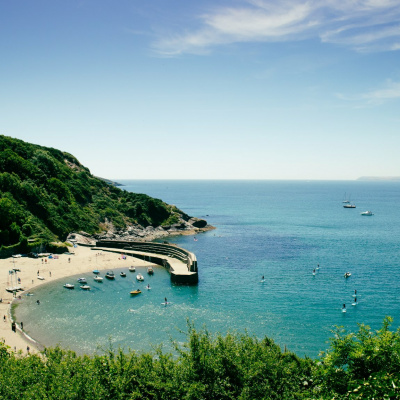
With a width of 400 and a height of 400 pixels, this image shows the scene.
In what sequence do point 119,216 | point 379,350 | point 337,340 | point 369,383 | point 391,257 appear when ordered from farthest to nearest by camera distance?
point 119,216, point 391,257, point 337,340, point 379,350, point 369,383

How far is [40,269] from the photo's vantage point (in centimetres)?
7225

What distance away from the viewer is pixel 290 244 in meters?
106

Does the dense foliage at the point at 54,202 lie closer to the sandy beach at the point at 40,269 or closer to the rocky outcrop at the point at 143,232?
the rocky outcrop at the point at 143,232

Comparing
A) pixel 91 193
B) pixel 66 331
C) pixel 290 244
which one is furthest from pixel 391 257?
pixel 91 193

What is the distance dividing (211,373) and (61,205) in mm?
91615

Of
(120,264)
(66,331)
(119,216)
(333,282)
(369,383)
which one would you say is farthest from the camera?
(119,216)

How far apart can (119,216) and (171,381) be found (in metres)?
104

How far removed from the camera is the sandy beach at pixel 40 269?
152ft

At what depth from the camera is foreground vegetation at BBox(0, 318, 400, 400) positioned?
19.9 m

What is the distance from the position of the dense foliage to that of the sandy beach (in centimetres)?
730

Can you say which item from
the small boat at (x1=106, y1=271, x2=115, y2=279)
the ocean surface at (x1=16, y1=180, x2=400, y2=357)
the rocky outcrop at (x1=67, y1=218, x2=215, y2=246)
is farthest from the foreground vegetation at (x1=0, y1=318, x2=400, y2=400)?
the rocky outcrop at (x1=67, y1=218, x2=215, y2=246)

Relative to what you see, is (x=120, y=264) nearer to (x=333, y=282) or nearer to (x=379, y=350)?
(x=333, y=282)

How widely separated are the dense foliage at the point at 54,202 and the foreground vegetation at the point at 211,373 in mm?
60608

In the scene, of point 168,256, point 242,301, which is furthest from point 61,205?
point 242,301
